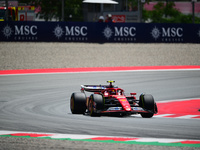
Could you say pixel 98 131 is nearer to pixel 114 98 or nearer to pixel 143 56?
pixel 114 98

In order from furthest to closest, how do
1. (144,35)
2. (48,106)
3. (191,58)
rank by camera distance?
(144,35) → (191,58) → (48,106)

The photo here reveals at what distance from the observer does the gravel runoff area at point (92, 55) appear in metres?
27.4

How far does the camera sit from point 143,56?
30000mm

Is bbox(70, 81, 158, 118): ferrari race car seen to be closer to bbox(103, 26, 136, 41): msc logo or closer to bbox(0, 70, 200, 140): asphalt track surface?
bbox(0, 70, 200, 140): asphalt track surface

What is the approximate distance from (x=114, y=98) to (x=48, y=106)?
9.35ft

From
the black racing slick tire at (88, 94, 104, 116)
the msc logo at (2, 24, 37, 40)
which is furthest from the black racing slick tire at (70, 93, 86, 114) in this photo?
the msc logo at (2, 24, 37, 40)

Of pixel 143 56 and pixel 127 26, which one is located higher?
pixel 127 26

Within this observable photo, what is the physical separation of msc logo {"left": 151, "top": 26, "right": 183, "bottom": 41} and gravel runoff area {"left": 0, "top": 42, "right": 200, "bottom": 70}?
1.81 feet

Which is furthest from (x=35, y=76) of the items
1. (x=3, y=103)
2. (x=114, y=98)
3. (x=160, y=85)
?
(x=114, y=98)

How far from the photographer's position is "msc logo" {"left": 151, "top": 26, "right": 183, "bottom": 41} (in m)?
32.0

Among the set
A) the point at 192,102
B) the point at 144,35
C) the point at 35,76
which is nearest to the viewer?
the point at 192,102

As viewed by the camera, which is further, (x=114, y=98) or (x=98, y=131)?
(x=114, y=98)

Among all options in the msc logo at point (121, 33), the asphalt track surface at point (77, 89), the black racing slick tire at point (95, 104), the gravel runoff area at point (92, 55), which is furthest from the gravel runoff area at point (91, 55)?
the black racing slick tire at point (95, 104)

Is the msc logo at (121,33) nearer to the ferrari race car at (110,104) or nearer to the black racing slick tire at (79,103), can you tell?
the ferrari race car at (110,104)
